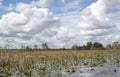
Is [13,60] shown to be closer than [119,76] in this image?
No

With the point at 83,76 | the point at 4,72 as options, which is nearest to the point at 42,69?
the point at 4,72

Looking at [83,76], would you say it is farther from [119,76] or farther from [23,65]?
[23,65]

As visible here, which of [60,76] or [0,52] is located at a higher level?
[0,52]

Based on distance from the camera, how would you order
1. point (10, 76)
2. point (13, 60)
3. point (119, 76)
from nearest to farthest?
point (119, 76), point (10, 76), point (13, 60)

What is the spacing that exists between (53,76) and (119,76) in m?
3.83

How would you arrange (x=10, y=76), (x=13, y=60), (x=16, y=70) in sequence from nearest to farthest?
(x=10, y=76) → (x=16, y=70) → (x=13, y=60)

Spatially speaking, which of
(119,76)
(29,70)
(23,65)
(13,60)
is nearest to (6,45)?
(13,60)

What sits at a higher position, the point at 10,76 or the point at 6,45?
the point at 6,45

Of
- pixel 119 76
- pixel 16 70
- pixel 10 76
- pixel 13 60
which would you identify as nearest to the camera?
pixel 119 76

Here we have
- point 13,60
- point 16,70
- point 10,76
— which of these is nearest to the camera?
point 10,76

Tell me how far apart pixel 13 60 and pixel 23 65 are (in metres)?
2.82

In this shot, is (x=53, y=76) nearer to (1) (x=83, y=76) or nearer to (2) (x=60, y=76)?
(2) (x=60, y=76)

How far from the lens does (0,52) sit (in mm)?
23688

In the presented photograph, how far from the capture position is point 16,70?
64.0 ft
